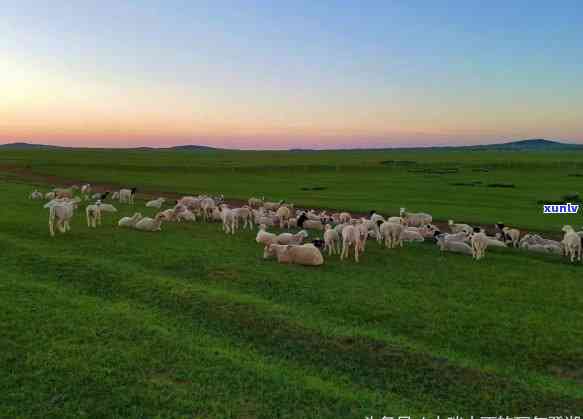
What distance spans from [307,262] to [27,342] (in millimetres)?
8239

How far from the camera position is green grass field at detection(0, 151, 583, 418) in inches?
272

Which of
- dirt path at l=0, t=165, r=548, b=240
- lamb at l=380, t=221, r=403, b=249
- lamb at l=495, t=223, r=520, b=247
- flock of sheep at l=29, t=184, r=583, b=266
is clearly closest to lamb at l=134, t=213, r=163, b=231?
flock of sheep at l=29, t=184, r=583, b=266

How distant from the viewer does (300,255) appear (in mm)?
14648

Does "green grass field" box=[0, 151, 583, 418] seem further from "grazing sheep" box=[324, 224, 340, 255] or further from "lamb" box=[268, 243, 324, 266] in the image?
"grazing sheep" box=[324, 224, 340, 255]

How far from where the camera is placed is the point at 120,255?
1500cm

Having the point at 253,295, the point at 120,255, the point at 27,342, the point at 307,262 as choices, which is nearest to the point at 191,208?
the point at 120,255

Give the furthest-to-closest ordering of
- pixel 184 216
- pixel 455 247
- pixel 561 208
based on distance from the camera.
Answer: pixel 561 208, pixel 184 216, pixel 455 247

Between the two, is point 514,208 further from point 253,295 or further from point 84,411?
point 84,411

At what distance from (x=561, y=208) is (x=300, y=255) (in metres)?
24.3

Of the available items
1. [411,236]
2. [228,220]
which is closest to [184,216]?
[228,220]

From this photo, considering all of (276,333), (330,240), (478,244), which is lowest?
(276,333)

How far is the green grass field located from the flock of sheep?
0.77 metres

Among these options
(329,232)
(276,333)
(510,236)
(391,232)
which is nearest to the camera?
(276,333)

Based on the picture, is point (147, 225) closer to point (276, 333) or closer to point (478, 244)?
point (276, 333)
